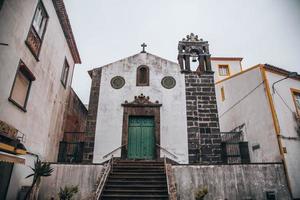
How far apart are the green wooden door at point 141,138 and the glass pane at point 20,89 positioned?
18.2 feet

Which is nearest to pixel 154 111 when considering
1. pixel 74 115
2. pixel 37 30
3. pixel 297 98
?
pixel 74 115

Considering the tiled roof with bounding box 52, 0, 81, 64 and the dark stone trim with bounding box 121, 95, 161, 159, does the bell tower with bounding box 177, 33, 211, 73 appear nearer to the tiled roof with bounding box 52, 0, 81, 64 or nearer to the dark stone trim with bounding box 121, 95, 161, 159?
the dark stone trim with bounding box 121, 95, 161, 159

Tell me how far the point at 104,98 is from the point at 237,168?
7741 millimetres

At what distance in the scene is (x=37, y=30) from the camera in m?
9.61

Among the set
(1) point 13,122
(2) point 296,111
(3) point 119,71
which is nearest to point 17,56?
(1) point 13,122

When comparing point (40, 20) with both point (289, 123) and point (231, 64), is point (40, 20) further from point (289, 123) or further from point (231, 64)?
point (231, 64)

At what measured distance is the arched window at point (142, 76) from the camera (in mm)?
13370

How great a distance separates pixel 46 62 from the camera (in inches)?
417

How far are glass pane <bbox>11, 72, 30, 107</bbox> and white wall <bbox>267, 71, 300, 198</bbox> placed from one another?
11.3 m

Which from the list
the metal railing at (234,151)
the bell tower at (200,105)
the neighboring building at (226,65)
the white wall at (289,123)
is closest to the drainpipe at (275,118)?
the white wall at (289,123)

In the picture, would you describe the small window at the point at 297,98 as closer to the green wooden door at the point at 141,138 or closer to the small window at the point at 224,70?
the green wooden door at the point at 141,138

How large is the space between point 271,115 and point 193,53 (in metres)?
5.88

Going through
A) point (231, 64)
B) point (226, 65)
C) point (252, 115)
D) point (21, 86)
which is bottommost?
point (21, 86)

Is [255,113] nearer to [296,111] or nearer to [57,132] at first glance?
[296,111]
